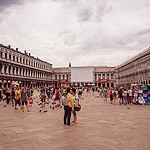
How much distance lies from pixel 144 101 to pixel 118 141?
1162cm

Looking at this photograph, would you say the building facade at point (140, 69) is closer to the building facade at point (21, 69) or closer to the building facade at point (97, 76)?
the building facade at point (97, 76)

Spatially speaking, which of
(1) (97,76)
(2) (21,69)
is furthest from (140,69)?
(1) (97,76)

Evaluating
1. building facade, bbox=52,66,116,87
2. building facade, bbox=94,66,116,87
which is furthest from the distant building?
building facade, bbox=52,66,116,87

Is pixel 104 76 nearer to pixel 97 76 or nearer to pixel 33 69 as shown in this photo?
pixel 97 76

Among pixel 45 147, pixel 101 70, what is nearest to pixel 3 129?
pixel 45 147

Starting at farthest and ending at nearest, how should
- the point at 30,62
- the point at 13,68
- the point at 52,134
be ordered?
the point at 30,62, the point at 13,68, the point at 52,134

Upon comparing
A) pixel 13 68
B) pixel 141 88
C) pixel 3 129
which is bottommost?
pixel 3 129

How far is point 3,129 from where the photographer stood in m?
5.99

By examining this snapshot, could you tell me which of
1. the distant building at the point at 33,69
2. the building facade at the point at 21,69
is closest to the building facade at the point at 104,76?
the distant building at the point at 33,69

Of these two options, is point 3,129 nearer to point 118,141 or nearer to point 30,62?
point 118,141

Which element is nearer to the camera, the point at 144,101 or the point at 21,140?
the point at 21,140

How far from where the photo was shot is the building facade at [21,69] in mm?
41469

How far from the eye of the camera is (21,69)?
50.9m

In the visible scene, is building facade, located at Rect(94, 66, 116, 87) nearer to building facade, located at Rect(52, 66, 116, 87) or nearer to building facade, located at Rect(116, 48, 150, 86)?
building facade, located at Rect(52, 66, 116, 87)
